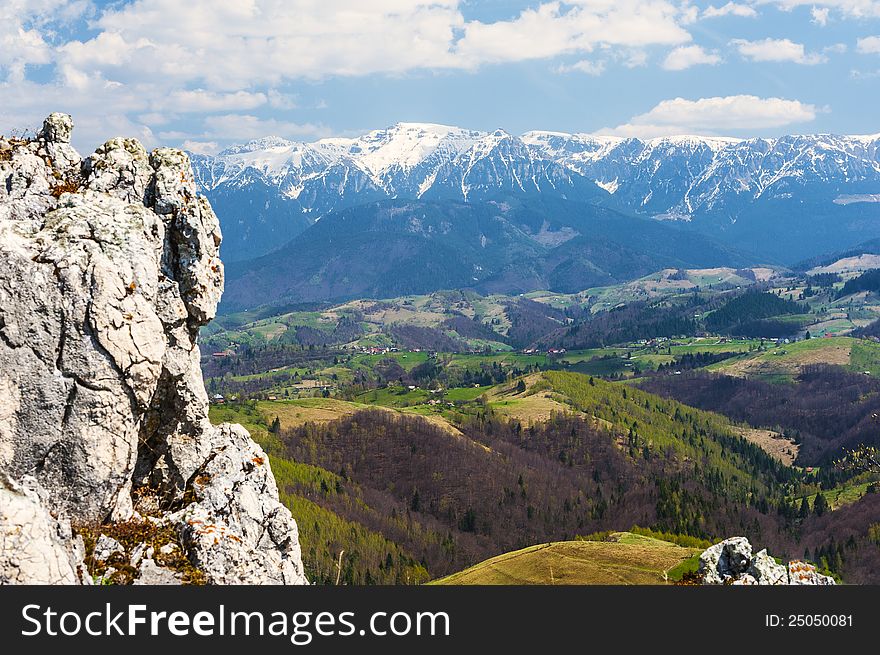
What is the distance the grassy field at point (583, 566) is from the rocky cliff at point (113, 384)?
95459 millimetres

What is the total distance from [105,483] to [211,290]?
983 centimetres

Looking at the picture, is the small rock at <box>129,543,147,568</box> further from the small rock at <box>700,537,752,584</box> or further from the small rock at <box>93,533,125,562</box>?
the small rock at <box>700,537,752,584</box>

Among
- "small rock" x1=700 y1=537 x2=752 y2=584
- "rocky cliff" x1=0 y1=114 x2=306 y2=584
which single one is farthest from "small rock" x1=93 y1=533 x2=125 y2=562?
"small rock" x1=700 y1=537 x2=752 y2=584

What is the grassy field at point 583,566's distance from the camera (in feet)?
391

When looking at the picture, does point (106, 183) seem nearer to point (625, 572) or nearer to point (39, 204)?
point (39, 204)

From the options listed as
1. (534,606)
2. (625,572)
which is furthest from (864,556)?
(534,606)

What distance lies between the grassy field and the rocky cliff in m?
95.5

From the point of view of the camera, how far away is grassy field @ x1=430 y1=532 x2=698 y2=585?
119062 mm

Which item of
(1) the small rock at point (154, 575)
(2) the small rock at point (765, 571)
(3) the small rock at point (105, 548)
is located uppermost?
(3) the small rock at point (105, 548)

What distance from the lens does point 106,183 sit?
108ft

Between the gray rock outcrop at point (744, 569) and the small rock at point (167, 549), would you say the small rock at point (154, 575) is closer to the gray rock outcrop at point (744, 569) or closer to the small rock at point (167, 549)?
the small rock at point (167, 549)

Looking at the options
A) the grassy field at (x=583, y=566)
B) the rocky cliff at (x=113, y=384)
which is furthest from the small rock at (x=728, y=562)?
the grassy field at (x=583, y=566)

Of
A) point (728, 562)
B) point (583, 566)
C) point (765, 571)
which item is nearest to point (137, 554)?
point (765, 571)

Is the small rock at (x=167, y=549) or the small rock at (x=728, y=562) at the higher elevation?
the small rock at (x=167, y=549)
